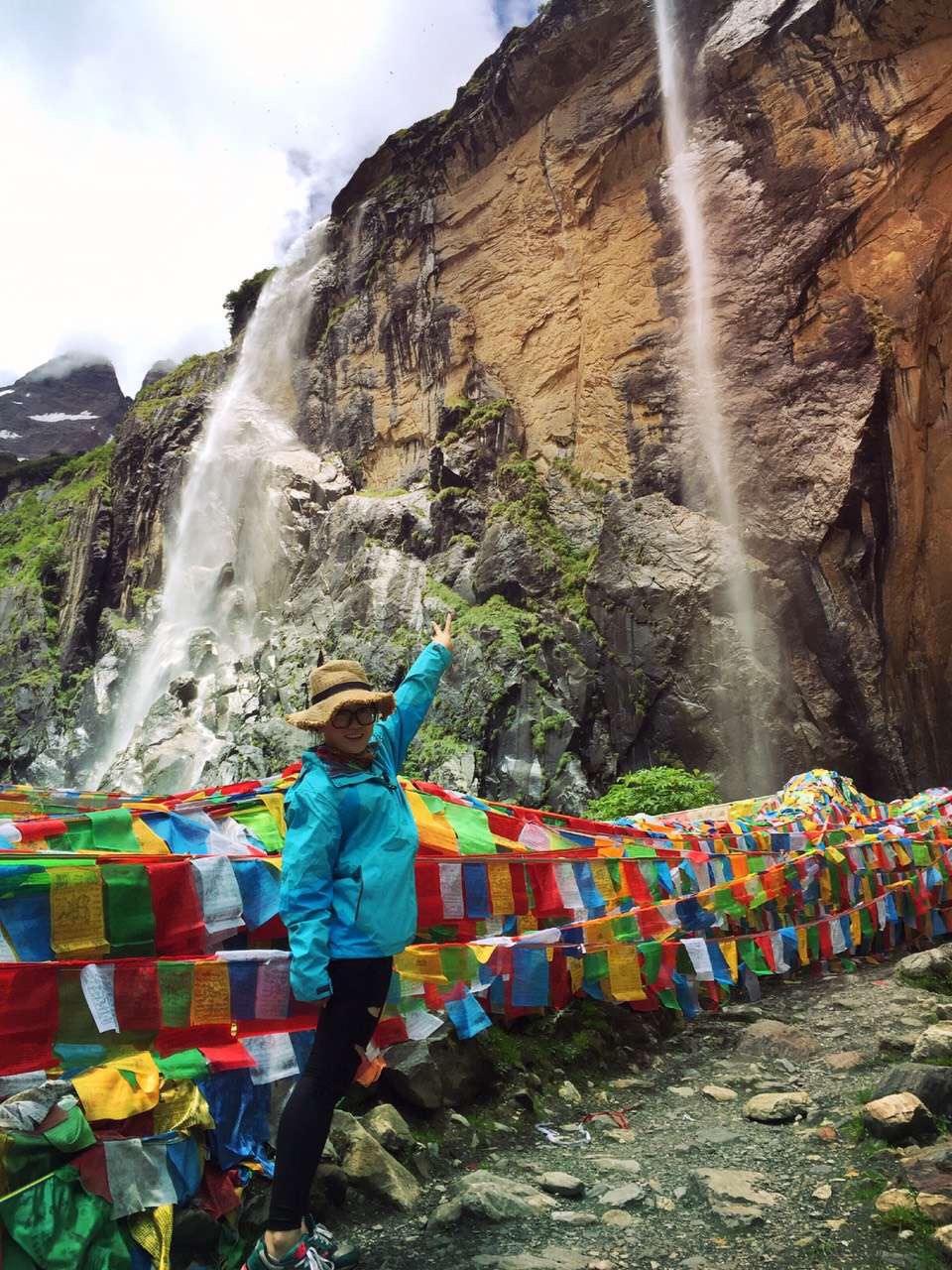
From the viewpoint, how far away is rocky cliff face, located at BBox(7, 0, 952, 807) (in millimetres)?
17172

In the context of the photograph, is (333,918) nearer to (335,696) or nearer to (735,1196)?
(335,696)

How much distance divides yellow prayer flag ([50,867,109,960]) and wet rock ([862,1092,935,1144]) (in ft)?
10.9

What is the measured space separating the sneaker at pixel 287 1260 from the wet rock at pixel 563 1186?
121cm

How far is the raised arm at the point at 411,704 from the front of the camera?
323 centimetres

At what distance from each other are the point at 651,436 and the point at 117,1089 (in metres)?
19.2

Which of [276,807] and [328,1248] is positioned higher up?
[276,807]

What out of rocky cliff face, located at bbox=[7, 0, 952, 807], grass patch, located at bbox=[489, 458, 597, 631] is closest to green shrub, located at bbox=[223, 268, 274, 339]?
rocky cliff face, located at bbox=[7, 0, 952, 807]

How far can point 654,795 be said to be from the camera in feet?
50.0

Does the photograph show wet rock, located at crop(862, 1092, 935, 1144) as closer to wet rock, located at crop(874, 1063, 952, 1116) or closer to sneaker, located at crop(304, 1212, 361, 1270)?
wet rock, located at crop(874, 1063, 952, 1116)

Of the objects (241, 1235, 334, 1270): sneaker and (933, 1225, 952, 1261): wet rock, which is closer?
(241, 1235, 334, 1270): sneaker

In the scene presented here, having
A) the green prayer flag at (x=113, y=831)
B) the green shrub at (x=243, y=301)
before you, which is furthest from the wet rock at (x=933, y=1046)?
the green shrub at (x=243, y=301)

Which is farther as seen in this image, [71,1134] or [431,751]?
[431,751]

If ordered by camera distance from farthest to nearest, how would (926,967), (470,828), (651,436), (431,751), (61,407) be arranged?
(61,407) → (651,436) → (431,751) → (926,967) → (470,828)

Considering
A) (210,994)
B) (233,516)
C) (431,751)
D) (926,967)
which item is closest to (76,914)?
(210,994)
